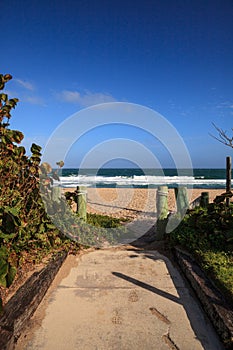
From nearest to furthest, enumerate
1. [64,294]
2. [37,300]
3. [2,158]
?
[37,300] → [64,294] → [2,158]

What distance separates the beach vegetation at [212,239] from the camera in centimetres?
331

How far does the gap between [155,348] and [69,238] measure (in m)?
2.99

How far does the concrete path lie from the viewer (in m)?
2.23

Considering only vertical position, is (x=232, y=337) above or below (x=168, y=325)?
above

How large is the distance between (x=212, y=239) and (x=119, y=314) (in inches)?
99.8

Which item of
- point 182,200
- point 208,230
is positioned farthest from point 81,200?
point 208,230

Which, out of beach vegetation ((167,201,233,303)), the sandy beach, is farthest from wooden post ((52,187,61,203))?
the sandy beach

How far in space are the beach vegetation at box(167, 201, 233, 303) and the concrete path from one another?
0.48 metres

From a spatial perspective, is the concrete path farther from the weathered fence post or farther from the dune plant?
the weathered fence post

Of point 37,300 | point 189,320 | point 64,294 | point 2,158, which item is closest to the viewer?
point 189,320

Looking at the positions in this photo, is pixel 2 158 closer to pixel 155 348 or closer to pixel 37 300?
pixel 37 300

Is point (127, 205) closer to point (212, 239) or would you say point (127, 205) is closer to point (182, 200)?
point (182, 200)

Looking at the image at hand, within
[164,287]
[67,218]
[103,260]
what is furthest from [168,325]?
[67,218]

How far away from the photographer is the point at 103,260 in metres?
4.36
